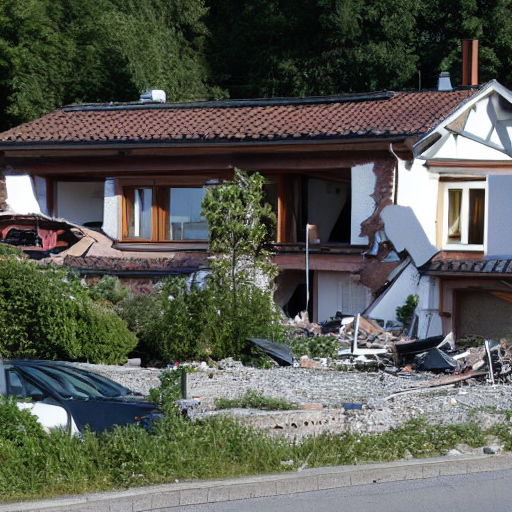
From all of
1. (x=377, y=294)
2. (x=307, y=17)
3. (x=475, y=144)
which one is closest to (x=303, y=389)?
(x=377, y=294)

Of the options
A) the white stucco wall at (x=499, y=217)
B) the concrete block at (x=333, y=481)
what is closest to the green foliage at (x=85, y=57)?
the white stucco wall at (x=499, y=217)

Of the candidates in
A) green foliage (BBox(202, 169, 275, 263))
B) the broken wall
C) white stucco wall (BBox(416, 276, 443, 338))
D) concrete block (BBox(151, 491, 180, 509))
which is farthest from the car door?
the broken wall

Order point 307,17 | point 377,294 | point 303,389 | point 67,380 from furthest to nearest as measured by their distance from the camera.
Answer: point 307,17 → point 377,294 → point 303,389 → point 67,380

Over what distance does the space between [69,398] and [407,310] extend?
36.8 feet

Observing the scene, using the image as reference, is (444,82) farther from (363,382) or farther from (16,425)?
(16,425)

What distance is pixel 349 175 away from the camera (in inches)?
922

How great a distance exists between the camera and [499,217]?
20.9 m

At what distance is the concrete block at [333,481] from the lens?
30.6 ft

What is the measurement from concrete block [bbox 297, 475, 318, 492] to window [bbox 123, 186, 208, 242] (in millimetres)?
14554

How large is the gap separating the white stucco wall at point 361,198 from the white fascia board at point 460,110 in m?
1.31

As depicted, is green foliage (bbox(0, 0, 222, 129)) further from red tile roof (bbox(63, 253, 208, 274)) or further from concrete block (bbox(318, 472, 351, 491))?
concrete block (bbox(318, 472, 351, 491))

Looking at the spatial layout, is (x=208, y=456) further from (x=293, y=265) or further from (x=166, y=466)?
(x=293, y=265)

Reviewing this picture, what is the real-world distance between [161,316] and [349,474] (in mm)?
9443

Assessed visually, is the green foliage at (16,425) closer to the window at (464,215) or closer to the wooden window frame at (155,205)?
the window at (464,215)
